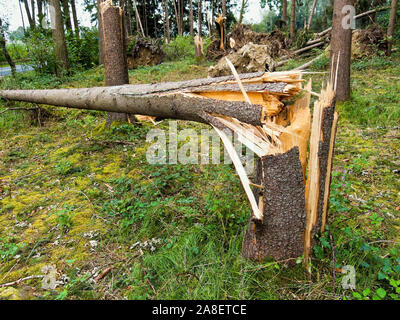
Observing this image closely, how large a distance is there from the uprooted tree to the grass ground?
187mm

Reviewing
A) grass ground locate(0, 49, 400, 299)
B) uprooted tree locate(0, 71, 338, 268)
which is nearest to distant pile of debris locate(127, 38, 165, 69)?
grass ground locate(0, 49, 400, 299)

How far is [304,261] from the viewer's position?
1776 mm

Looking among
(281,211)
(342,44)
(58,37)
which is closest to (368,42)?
(342,44)

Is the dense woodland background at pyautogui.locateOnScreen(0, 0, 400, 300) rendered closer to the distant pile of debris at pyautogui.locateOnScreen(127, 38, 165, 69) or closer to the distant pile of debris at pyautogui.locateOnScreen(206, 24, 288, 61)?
the distant pile of debris at pyautogui.locateOnScreen(206, 24, 288, 61)

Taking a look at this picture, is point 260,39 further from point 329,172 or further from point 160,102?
point 329,172

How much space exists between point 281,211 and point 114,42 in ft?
14.3

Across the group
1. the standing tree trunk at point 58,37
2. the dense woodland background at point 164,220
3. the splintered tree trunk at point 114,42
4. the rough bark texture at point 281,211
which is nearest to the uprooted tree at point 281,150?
the rough bark texture at point 281,211

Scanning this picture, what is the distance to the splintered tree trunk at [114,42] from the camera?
439 cm

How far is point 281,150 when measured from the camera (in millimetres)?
1662

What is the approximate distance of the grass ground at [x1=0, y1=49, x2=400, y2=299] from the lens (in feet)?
5.60
